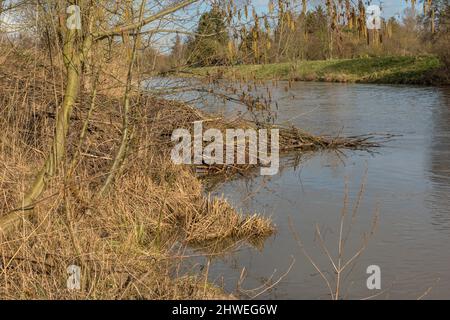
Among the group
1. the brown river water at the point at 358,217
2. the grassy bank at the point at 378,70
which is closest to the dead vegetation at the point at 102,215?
the brown river water at the point at 358,217

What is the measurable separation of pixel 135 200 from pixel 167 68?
159 centimetres

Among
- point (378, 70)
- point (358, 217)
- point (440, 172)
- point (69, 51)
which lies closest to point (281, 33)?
point (69, 51)

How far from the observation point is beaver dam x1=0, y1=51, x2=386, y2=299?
15.1 ft

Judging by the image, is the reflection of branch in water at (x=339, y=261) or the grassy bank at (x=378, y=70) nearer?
the reflection of branch in water at (x=339, y=261)

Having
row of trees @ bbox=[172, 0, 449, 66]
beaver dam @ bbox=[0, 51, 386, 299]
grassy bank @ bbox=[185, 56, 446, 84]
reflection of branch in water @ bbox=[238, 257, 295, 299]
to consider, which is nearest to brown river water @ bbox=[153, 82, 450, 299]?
reflection of branch in water @ bbox=[238, 257, 295, 299]

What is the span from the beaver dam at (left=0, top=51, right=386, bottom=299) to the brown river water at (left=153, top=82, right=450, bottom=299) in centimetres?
49

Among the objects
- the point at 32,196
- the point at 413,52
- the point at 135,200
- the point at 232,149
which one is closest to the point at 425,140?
the point at 232,149

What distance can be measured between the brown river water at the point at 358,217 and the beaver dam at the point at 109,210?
49 centimetres

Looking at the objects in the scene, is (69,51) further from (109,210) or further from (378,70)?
(378,70)

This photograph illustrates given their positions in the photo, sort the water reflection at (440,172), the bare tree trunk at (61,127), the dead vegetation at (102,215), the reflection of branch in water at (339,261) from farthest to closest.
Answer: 1. the water reflection at (440,172)
2. the bare tree trunk at (61,127)
3. the reflection of branch in water at (339,261)
4. the dead vegetation at (102,215)

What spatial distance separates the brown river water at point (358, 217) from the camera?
5.58 meters

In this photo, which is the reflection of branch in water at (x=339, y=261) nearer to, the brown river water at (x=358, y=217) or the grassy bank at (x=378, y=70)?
the brown river water at (x=358, y=217)

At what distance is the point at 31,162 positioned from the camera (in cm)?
722

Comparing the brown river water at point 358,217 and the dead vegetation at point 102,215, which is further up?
the dead vegetation at point 102,215
